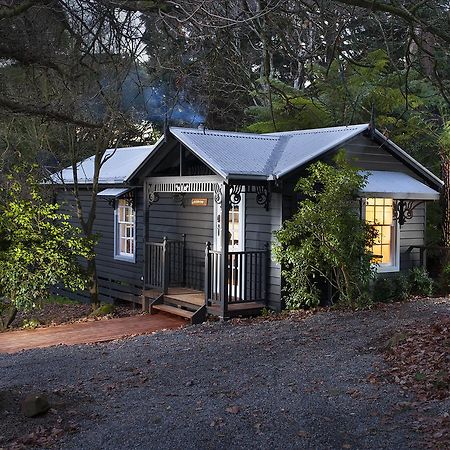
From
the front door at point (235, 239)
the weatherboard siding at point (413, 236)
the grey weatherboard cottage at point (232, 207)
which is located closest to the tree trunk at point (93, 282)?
the grey weatherboard cottage at point (232, 207)

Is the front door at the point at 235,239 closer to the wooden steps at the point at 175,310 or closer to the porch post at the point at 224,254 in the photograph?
the porch post at the point at 224,254

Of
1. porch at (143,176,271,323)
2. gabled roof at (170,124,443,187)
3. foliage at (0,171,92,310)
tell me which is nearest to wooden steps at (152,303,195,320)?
porch at (143,176,271,323)

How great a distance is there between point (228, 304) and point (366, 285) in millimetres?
2870

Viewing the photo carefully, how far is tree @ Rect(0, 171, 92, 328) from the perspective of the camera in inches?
548

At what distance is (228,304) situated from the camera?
42.2 feet

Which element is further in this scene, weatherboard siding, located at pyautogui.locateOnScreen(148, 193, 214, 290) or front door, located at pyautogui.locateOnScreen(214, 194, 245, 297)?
weatherboard siding, located at pyautogui.locateOnScreen(148, 193, 214, 290)

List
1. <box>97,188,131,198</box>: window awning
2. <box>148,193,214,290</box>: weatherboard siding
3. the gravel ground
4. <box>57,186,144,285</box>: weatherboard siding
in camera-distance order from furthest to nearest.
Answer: <box>57,186,144,285</box>: weatherboard siding → <box>97,188,131,198</box>: window awning → <box>148,193,214,290</box>: weatherboard siding → the gravel ground

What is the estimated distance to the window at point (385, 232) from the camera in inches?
581

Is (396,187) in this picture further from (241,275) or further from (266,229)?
(241,275)

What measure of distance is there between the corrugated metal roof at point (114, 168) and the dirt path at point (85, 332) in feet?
12.7

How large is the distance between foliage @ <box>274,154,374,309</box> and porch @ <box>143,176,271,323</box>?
26.5 inches

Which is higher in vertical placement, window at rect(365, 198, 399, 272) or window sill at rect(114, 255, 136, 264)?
window at rect(365, 198, 399, 272)

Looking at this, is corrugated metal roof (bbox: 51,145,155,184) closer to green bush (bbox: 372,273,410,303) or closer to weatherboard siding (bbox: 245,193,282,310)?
weatherboard siding (bbox: 245,193,282,310)

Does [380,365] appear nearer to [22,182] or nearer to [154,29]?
[154,29]
